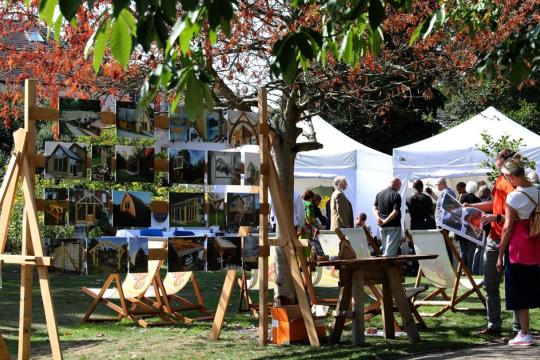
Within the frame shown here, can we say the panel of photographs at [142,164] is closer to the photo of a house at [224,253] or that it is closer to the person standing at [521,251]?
the photo of a house at [224,253]

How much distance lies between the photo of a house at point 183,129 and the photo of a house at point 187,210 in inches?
22.4

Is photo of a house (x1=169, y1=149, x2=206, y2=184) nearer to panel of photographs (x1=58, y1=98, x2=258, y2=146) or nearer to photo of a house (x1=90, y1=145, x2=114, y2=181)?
panel of photographs (x1=58, y1=98, x2=258, y2=146)

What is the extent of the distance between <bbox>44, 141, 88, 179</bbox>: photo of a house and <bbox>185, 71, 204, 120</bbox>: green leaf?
4.91 meters

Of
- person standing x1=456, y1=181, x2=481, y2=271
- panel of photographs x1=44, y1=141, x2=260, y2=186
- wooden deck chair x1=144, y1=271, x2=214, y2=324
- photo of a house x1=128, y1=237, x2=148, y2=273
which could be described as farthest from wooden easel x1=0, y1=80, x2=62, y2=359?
person standing x1=456, y1=181, x2=481, y2=271

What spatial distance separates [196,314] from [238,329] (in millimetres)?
1820

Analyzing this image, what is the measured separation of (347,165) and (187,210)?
13987 millimetres

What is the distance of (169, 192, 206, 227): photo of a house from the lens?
30.7ft

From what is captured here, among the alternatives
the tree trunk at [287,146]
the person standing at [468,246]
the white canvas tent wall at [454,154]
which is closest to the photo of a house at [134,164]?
the tree trunk at [287,146]

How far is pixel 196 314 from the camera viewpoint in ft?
40.7

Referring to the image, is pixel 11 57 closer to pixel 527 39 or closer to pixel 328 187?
pixel 527 39

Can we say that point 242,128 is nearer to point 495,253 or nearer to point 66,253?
point 66,253

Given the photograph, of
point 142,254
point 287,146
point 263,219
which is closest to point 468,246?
point 287,146

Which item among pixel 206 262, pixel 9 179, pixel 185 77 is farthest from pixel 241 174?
pixel 185 77

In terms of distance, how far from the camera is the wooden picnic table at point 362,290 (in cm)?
910
